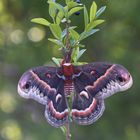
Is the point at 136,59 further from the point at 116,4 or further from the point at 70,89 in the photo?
the point at 70,89

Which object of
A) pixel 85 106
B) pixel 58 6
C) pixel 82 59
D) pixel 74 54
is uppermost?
pixel 58 6

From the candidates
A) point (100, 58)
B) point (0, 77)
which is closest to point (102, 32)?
point (100, 58)

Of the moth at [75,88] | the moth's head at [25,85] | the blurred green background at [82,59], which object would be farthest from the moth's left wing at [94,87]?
the blurred green background at [82,59]

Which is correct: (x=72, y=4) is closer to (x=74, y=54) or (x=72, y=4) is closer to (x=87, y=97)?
(x=74, y=54)

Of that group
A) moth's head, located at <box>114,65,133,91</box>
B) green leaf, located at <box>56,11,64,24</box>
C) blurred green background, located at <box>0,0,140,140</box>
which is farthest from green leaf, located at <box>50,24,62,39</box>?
blurred green background, located at <box>0,0,140,140</box>

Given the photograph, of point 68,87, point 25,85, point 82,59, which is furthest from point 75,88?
point 82,59

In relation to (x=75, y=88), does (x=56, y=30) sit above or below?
above

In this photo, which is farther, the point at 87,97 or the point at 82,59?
the point at 82,59

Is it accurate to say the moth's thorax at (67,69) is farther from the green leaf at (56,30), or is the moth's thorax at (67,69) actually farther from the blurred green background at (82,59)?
the blurred green background at (82,59)
